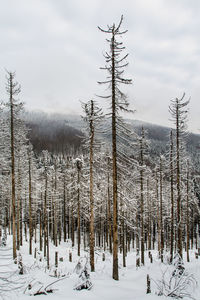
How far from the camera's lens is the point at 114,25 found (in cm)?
1251

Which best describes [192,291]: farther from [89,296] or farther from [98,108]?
[98,108]

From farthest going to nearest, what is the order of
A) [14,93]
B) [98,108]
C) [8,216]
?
[8,216]
[14,93]
[98,108]

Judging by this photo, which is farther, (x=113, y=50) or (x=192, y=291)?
(x=113, y=50)

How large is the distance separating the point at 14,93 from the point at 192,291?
18.2m

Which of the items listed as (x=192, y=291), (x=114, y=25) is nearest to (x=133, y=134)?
(x=114, y=25)

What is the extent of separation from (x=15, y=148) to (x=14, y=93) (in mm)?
4888

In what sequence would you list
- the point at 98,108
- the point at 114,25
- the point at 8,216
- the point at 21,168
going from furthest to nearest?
the point at 8,216
the point at 21,168
the point at 98,108
the point at 114,25

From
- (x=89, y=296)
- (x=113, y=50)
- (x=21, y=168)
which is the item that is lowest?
(x=89, y=296)

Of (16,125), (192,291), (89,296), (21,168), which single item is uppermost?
(16,125)

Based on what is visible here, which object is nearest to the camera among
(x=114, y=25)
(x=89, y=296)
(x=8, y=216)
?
(x=89, y=296)

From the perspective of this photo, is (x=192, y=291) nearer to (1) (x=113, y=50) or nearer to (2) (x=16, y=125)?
(1) (x=113, y=50)

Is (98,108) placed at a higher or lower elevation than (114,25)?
lower

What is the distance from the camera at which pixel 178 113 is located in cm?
1883

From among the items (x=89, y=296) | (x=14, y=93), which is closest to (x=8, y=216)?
(x=14, y=93)
